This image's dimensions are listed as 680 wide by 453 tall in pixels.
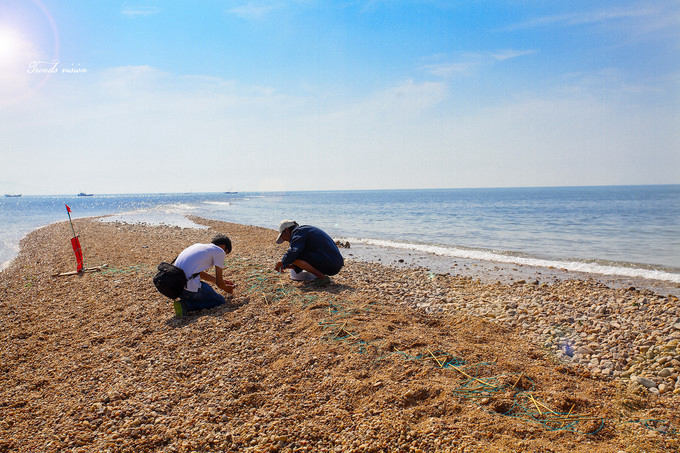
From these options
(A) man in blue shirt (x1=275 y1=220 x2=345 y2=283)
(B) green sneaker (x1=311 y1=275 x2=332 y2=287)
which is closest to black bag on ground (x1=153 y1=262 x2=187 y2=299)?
(A) man in blue shirt (x1=275 y1=220 x2=345 y2=283)

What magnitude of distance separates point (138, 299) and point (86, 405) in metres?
3.94

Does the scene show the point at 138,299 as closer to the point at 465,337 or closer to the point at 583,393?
the point at 465,337

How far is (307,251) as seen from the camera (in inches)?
301

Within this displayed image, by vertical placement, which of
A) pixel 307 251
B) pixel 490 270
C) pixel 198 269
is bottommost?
pixel 490 270

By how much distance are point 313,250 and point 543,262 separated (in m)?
9.50

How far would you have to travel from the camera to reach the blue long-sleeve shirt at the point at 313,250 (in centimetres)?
740

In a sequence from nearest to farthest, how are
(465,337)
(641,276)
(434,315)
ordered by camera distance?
(465,337) < (434,315) < (641,276)

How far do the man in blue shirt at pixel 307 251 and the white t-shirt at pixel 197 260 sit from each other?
1352 mm

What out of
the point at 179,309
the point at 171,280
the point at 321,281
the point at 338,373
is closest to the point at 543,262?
the point at 321,281

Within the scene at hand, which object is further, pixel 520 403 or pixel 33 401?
pixel 33 401

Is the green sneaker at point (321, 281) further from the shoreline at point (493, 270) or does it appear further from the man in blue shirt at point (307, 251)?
the shoreline at point (493, 270)

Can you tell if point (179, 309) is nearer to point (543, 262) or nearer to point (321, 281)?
point (321, 281)

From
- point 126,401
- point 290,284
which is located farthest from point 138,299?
point 126,401

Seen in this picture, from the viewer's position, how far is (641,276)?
11.1 meters
